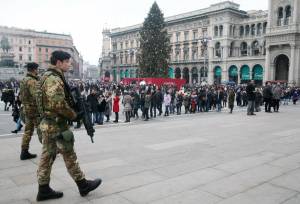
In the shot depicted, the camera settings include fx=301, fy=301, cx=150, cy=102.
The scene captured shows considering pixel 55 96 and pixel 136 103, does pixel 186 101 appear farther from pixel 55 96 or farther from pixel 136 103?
pixel 55 96

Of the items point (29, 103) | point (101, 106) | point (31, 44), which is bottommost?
point (101, 106)

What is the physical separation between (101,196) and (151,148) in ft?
10.8

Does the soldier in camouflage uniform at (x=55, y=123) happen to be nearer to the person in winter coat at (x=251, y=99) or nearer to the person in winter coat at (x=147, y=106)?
the person in winter coat at (x=147, y=106)

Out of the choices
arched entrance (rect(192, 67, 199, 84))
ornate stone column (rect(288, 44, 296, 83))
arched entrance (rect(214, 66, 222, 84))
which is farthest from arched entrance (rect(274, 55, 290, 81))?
arched entrance (rect(192, 67, 199, 84))

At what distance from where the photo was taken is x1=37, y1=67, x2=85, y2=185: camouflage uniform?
3.98 m

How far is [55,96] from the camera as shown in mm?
3920

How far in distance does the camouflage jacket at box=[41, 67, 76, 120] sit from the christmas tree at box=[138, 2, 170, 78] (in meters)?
46.7

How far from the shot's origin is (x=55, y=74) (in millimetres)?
4082

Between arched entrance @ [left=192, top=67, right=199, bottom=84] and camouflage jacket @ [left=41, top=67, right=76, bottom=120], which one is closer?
camouflage jacket @ [left=41, top=67, right=76, bottom=120]

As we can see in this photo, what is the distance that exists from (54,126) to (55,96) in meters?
0.44

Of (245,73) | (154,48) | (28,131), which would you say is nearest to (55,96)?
(28,131)

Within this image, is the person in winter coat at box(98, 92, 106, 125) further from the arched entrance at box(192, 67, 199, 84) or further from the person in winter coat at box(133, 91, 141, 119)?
the arched entrance at box(192, 67, 199, 84)

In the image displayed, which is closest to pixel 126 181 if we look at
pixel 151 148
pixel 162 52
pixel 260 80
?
pixel 151 148

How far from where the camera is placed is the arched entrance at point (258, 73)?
2094 inches
